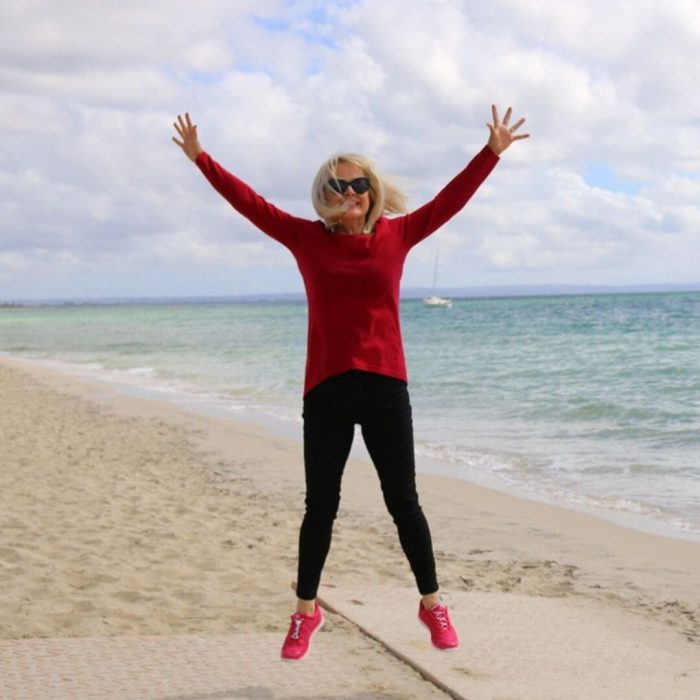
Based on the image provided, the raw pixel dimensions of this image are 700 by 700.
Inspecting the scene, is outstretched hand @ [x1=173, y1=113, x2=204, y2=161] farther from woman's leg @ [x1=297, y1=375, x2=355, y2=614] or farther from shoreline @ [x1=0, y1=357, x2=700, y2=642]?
shoreline @ [x1=0, y1=357, x2=700, y2=642]

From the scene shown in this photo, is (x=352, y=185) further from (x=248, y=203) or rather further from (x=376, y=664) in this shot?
(x=376, y=664)

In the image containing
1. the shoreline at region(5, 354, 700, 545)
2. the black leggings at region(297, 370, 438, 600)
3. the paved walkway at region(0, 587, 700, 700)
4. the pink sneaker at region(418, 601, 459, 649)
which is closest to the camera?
the black leggings at region(297, 370, 438, 600)

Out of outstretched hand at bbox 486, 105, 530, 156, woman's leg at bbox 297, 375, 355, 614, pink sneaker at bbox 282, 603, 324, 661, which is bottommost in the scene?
pink sneaker at bbox 282, 603, 324, 661

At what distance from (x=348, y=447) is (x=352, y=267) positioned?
0.68 meters

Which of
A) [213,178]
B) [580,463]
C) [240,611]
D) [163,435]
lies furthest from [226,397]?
[213,178]

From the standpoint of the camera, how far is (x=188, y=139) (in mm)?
4020

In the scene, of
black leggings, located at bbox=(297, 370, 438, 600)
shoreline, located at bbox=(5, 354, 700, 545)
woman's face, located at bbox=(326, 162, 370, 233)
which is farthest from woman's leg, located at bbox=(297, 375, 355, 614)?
shoreline, located at bbox=(5, 354, 700, 545)

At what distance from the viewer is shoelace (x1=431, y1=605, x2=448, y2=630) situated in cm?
404

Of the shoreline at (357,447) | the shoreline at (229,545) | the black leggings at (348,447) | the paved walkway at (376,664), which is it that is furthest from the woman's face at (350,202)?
the shoreline at (357,447)

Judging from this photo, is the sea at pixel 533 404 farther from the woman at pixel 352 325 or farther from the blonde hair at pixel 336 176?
the blonde hair at pixel 336 176

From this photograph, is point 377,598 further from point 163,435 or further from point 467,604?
point 163,435

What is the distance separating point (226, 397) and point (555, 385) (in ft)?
22.3

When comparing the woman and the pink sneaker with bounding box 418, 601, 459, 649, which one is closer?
the woman

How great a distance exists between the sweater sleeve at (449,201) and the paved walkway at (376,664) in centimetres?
172
